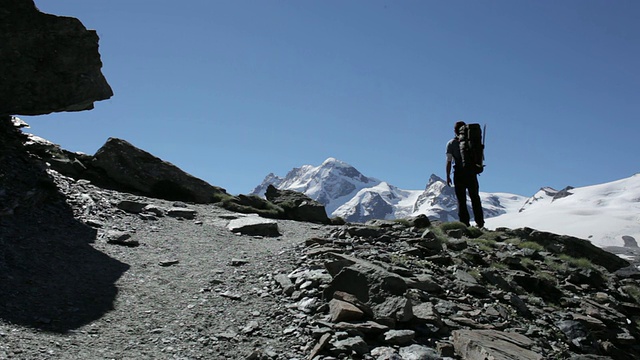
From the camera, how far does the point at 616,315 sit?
1230 centimetres

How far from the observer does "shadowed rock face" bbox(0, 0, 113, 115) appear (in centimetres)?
1559

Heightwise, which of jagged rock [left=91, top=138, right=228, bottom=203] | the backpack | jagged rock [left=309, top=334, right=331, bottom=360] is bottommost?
jagged rock [left=309, top=334, right=331, bottom=360]

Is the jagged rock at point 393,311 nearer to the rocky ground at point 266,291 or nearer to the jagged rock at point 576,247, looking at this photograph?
the rocky ground at point 266,291

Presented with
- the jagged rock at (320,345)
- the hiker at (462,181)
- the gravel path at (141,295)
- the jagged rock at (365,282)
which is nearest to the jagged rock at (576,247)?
the hiker at (462,181)

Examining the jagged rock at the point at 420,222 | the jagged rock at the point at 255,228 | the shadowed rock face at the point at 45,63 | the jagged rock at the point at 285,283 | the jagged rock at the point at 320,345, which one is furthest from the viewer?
the jagged rock at the point at 420,222

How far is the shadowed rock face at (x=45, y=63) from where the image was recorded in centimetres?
1559

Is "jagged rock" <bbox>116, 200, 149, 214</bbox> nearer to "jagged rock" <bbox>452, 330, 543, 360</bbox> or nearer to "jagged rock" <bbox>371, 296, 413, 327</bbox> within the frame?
"jagged rock" <bbox>371, 296, 413, 327</bbox>

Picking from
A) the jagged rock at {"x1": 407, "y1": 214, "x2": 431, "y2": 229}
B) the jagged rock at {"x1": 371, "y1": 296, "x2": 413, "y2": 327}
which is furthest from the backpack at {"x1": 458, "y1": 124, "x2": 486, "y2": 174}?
the jagged rock at {"x1": 371, "y1": 296, "x2": 413, "y2": 327}

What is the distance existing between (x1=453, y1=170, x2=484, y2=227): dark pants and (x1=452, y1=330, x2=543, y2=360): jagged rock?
12114 millimetres

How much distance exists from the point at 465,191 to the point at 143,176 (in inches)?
613

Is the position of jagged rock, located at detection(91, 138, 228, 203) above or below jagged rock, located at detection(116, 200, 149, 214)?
above

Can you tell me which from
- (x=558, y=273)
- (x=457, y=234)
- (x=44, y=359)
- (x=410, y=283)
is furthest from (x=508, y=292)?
(x=44, y=359)

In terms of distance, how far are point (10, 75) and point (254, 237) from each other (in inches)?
394

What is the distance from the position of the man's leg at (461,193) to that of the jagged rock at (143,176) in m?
11.8
